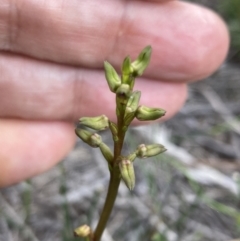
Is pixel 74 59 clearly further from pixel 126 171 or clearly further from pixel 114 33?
pixel 126 171

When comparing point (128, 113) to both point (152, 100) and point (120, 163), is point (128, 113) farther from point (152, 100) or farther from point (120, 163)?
point (152, 100)

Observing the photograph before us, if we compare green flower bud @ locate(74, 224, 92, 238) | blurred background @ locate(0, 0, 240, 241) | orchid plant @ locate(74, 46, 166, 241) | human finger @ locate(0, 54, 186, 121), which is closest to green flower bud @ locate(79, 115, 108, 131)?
orchid plant @ locate(74, 46, 166, 241)

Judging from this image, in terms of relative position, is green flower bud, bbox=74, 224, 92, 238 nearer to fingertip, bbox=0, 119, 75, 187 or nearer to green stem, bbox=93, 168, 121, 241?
green stem, bbox=93, 168, 121, 241

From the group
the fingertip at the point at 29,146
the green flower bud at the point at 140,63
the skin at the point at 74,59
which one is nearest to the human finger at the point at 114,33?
the skin at the point at 74,59

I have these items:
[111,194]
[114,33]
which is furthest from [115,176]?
[114,33]

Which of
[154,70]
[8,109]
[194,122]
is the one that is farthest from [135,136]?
[8,109]

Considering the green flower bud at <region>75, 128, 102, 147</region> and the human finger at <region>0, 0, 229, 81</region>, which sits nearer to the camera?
the green flower bud at <region>75, 128, 102, 147</region>

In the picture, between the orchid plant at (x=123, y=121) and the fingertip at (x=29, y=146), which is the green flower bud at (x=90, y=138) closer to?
the orchid plant at (x=123, y=121)
